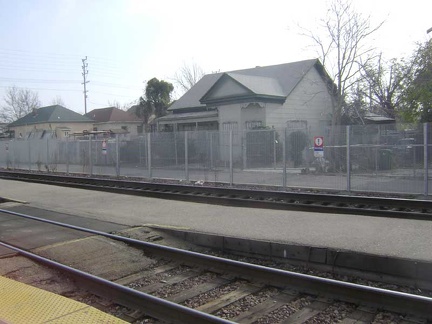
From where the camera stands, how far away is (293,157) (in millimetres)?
16938

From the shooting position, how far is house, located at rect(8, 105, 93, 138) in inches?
2258

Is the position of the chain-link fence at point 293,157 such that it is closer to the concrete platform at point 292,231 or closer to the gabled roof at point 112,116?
the concrete platform at point 292,231

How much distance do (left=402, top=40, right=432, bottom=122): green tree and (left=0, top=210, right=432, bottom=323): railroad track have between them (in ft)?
57.0

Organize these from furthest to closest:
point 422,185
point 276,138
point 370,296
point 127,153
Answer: point 127,153 → point 276,138 → point 422,185 → point 370,296

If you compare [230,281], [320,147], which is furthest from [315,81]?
[230,281]

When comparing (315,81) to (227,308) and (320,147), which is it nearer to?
(320,147)

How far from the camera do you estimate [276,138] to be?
57.1 ft

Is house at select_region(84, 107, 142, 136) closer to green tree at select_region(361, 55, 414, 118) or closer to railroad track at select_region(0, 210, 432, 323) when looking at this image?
green tree at select_region(361, 55, 414, 118)

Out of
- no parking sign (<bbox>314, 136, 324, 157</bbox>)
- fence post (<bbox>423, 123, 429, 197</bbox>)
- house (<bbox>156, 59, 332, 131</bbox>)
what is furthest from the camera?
house (<bbox>156, 59, 332, 131</bbox>)

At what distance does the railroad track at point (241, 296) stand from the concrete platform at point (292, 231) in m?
1.29

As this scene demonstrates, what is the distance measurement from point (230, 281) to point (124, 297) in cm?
153

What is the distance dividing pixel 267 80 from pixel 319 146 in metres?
16.7

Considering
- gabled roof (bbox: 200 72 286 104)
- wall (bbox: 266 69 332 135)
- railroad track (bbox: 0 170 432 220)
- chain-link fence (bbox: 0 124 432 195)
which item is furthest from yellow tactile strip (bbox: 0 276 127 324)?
wall (bbox: 266 69 332 135)

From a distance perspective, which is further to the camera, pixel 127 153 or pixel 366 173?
pixel 127 153
